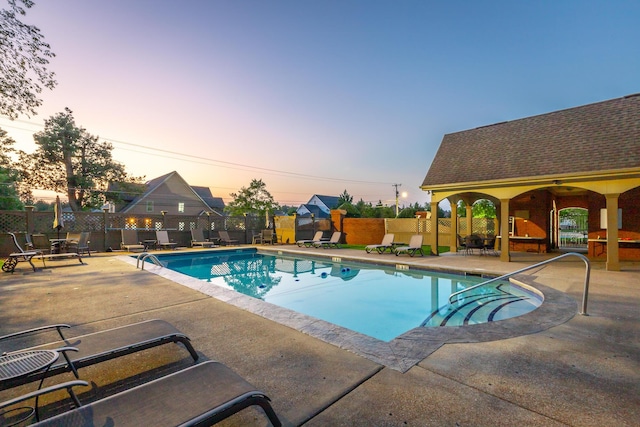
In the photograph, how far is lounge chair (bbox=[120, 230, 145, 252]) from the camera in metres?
→ 14.2

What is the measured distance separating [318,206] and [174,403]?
171ft

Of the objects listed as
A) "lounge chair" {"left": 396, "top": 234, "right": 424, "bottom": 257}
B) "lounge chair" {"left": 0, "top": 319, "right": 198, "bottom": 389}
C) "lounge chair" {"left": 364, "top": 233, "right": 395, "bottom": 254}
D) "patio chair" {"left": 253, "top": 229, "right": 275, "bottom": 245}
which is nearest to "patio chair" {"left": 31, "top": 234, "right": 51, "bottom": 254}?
"patio chair" {"left": 253, "top": 229, "right": 275, "bottom": 245}

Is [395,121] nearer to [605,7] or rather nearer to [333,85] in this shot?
[333,85]

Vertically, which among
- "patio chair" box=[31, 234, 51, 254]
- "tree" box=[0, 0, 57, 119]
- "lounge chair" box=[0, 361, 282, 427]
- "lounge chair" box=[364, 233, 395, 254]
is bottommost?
"lounge chair" box=[364, 233, 395, 254]

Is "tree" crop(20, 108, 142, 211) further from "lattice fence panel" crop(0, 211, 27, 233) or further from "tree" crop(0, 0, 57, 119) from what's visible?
"tree" crop(0, 0, 57, 119)

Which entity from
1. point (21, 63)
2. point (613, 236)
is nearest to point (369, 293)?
point (613, 236)

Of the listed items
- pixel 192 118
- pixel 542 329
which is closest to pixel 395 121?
pixel 192 118

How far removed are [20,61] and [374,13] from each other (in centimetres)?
1105

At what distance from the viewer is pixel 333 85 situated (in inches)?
611

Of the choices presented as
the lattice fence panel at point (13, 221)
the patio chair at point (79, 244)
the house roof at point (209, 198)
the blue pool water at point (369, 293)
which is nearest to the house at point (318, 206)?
the house roof at point (209, 198)

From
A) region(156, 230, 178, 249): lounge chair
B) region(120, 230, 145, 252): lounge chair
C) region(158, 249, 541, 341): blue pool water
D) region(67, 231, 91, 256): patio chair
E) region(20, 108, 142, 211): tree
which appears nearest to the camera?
region(158, 249, 541, 341): blue pool water

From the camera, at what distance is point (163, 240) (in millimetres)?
15422

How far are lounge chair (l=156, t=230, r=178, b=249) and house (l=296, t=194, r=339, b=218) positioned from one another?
36223mm

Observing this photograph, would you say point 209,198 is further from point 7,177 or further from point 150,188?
point 7,177
